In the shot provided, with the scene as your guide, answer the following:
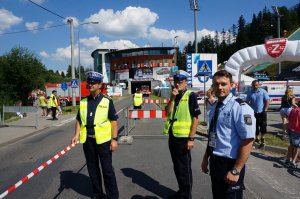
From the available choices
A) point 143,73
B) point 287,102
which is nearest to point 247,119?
point 287,102

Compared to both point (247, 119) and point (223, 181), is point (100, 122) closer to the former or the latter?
point (223, 181)

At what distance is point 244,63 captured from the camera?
54.9 feet

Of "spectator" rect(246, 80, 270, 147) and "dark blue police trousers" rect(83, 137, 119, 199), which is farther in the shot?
"spectator" rect(246, 80, 270, 147)

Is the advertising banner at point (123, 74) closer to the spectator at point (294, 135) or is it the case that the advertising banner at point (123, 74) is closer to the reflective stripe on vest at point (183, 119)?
the spectator at point (294, 135)

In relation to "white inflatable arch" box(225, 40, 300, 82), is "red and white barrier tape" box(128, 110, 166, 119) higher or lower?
lower

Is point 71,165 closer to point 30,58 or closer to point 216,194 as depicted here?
point 216,194

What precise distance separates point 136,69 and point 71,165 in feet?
336

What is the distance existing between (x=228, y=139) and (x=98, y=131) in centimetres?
222

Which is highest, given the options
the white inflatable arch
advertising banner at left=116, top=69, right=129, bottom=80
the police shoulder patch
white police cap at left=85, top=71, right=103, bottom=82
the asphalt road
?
advertising banner at left=116, top=69, right=129, bottom=80

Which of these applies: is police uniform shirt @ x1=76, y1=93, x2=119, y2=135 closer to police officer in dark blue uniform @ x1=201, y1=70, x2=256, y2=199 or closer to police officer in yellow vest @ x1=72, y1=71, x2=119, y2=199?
police officer in yellow vest @ x1=72, y1=71, x2=119, y2=199

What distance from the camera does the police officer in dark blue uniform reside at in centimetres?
307

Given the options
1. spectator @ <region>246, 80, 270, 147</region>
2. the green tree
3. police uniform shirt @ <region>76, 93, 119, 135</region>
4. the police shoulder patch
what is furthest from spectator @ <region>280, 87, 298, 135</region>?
the green tree

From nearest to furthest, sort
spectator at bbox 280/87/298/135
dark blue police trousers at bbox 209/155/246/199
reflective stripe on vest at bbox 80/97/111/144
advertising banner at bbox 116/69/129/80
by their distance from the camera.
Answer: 1. dark blue police trousers at bbox 209/155/246/199
2. reflective stripe on vest at bbox 80/97/111/144
3. spectator at bbox 280/87/298/135
4. advertising banner at bbox 116/69/129/80

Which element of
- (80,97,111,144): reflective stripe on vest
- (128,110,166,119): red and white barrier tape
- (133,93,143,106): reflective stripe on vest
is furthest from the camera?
(133,93,143,106): reflective stripe on vest
